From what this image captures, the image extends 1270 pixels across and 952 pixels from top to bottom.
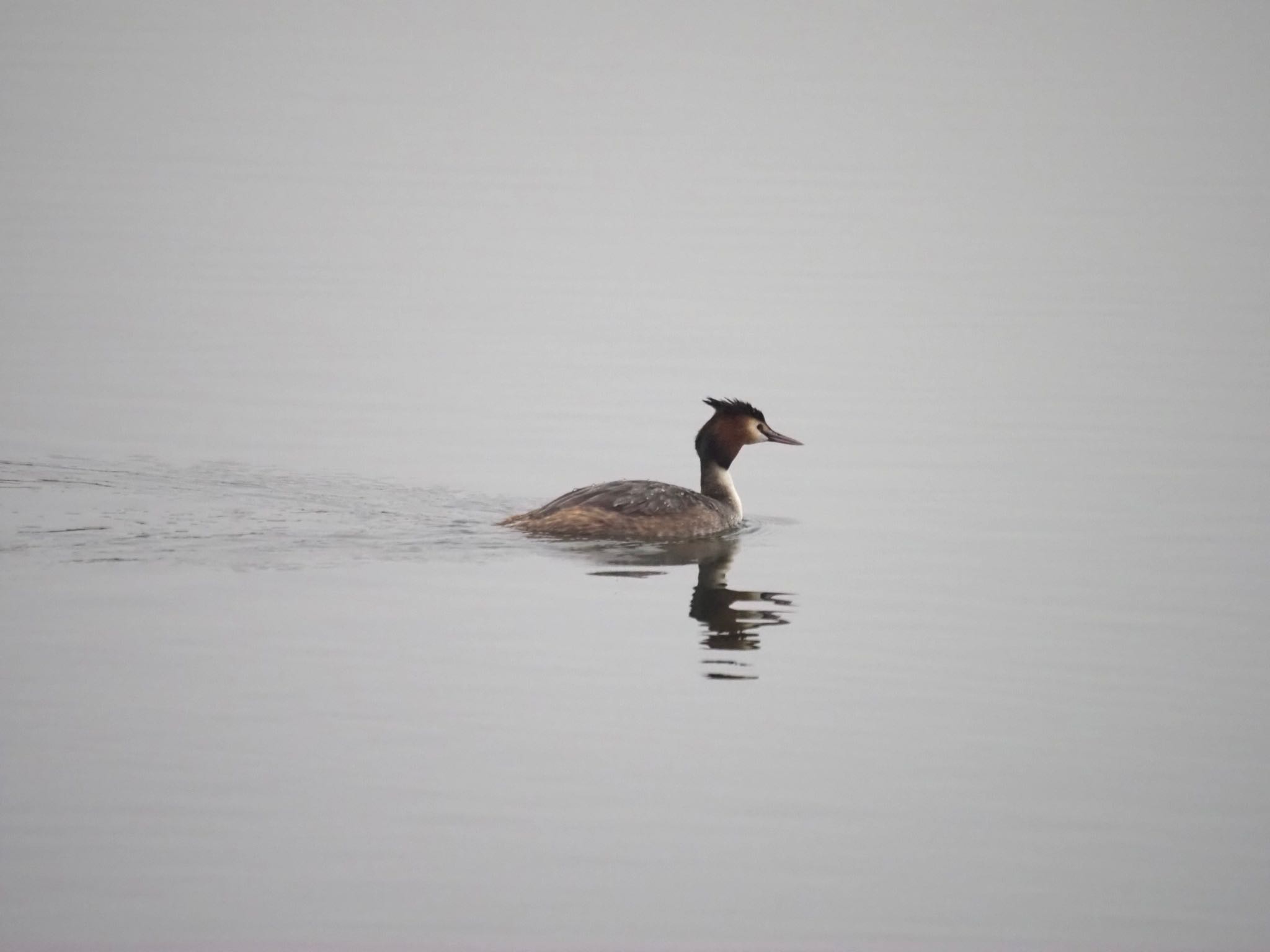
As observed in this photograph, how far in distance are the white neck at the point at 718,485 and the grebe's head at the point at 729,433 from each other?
0.21 feet

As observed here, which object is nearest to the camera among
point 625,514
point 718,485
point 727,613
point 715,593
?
point 727,613

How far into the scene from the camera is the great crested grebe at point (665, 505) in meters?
15.5

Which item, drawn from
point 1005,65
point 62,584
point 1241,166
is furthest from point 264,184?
point 1005,65

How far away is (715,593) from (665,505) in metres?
1.95

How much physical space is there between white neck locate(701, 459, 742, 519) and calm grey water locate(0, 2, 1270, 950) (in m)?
0.45

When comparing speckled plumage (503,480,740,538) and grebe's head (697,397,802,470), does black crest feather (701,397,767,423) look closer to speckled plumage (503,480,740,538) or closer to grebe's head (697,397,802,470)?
grebe's head (697,397,802,470)

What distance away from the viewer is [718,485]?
55.7 ft

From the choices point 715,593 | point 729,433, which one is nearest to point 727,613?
point 715,593

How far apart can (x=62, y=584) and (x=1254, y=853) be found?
310 inches

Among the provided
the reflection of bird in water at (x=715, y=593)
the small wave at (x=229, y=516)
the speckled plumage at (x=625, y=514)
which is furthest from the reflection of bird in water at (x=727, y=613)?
the small wave at (x=229, y=516)

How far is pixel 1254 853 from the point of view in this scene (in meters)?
9.84

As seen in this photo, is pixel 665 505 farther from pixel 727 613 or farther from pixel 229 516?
pixel 229 516

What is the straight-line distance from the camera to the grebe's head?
1712cm

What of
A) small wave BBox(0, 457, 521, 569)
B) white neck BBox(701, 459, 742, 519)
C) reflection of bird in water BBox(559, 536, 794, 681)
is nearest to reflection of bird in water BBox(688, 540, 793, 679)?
reflection of bird in water BBox(559, 536, 794, 681)
